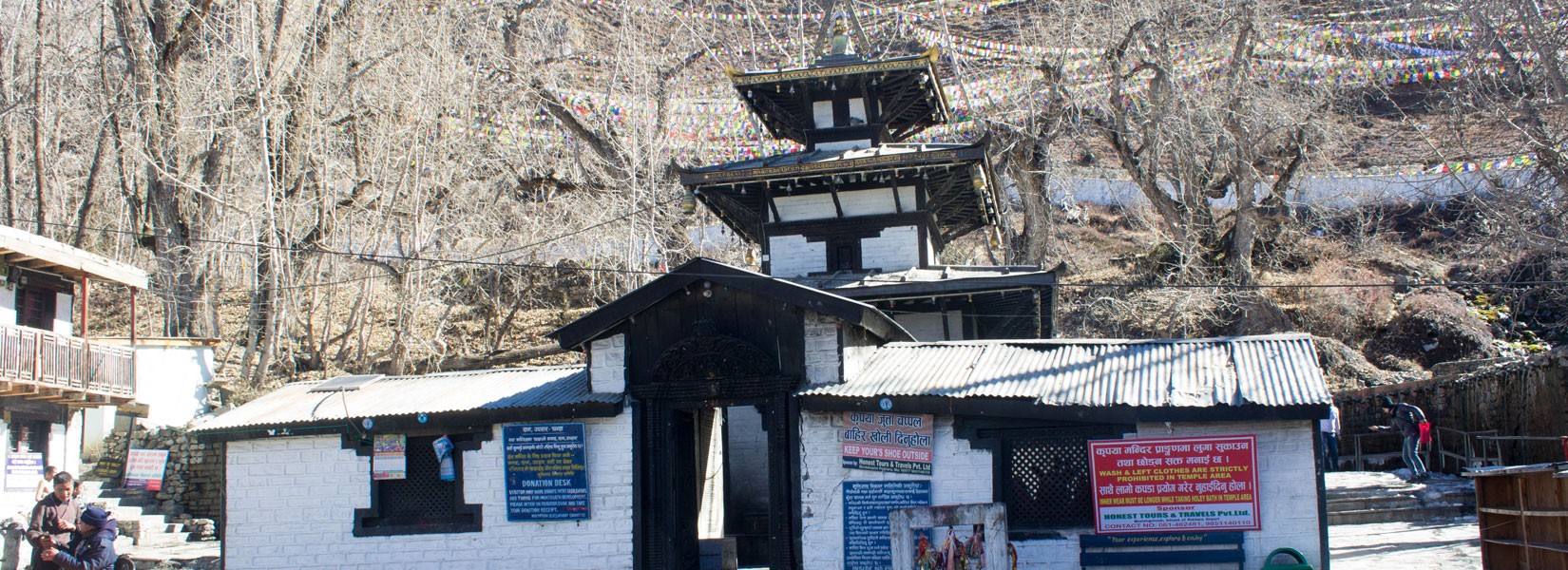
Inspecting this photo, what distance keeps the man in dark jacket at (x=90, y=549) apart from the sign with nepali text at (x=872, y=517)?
7.78 metres

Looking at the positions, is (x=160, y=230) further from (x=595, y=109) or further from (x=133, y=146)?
(x=595, y=109)

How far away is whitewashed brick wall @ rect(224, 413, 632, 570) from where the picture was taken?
13.9 m

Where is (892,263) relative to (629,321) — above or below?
above

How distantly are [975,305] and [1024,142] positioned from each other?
18.4 metres

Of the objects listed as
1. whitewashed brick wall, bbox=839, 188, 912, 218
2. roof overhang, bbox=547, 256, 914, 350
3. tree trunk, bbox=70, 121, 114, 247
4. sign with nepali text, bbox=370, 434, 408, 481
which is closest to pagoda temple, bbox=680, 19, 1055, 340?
whitewashed brick wall, bbox=839, 188, 912, 218

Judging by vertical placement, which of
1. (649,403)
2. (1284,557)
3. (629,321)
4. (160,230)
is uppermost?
(160,230)

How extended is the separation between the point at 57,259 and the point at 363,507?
642 inches

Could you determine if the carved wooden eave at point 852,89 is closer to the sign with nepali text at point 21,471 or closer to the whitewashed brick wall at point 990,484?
the whitewashed brick wall at point 990,484

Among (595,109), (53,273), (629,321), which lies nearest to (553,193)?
(595,109)

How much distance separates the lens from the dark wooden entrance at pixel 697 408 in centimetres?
1352

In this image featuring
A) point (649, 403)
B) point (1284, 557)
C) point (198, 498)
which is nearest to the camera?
point (1284, 557)

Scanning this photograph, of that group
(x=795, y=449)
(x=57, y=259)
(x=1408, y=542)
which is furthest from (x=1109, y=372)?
(x=57, y=259)

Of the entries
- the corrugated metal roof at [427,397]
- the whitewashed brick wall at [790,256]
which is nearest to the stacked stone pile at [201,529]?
the corrugated metal roof at [427,397]

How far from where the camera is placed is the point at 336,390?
16062mm
